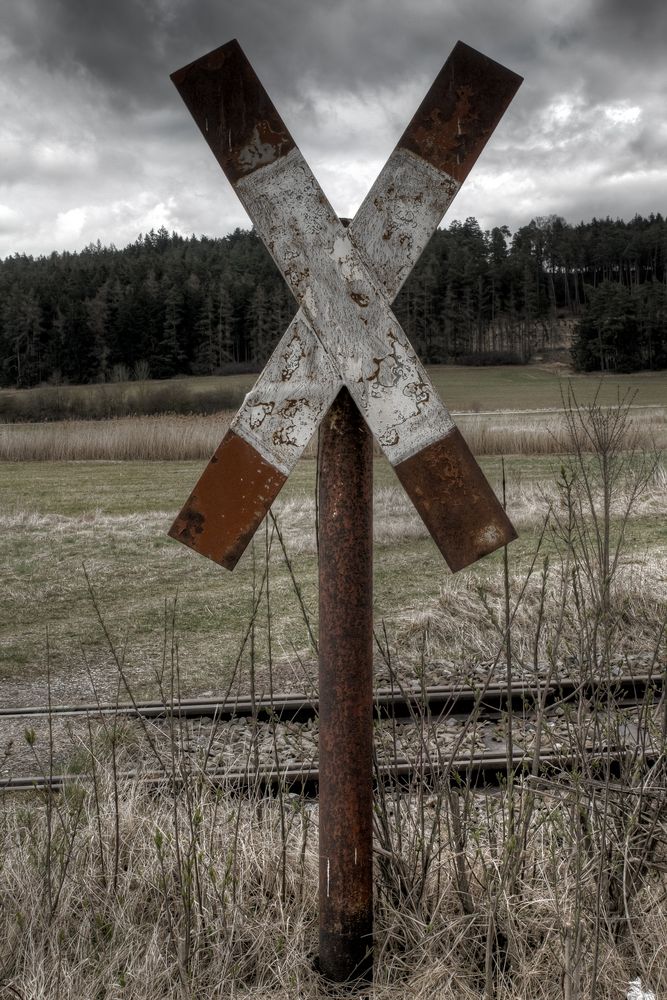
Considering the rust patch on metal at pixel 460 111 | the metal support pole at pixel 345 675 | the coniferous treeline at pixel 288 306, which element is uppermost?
the coniferous treeline at pixel 288 306

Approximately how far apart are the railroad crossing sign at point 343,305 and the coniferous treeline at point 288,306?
70279 mm

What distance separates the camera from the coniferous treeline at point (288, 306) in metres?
81.7

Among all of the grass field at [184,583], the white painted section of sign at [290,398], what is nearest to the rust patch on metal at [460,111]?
the white painted section of sign at [290,398]

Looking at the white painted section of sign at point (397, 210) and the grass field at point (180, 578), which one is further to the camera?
the grass field at point (180, 578)

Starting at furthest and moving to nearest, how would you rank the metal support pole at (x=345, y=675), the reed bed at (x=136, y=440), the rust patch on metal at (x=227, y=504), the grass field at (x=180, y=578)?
1. the reed bed at (x=136, y=440)
2. the grass field at (x=180, y=578)
3. the metal support pole at (x=345, y=675)
4. the rust patch on metal at (x=227, y=504)

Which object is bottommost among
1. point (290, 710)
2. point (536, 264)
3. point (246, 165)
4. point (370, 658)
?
point (290, 710)

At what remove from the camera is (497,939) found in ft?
8.55

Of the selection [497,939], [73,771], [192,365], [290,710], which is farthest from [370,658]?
[192,365]

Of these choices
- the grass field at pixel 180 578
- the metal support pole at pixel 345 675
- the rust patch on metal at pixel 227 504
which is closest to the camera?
the rust patch on metal at pixel 227 504

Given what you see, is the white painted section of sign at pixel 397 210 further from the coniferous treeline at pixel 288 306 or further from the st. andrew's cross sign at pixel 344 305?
the coniferous treeline at pixel 288 306

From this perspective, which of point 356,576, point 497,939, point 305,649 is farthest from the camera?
point 305,649

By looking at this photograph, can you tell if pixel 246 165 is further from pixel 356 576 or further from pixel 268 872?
pixel 268 872

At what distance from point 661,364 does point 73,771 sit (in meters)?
78.3

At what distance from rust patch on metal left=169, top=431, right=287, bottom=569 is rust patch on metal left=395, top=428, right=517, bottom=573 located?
12.9 inches
